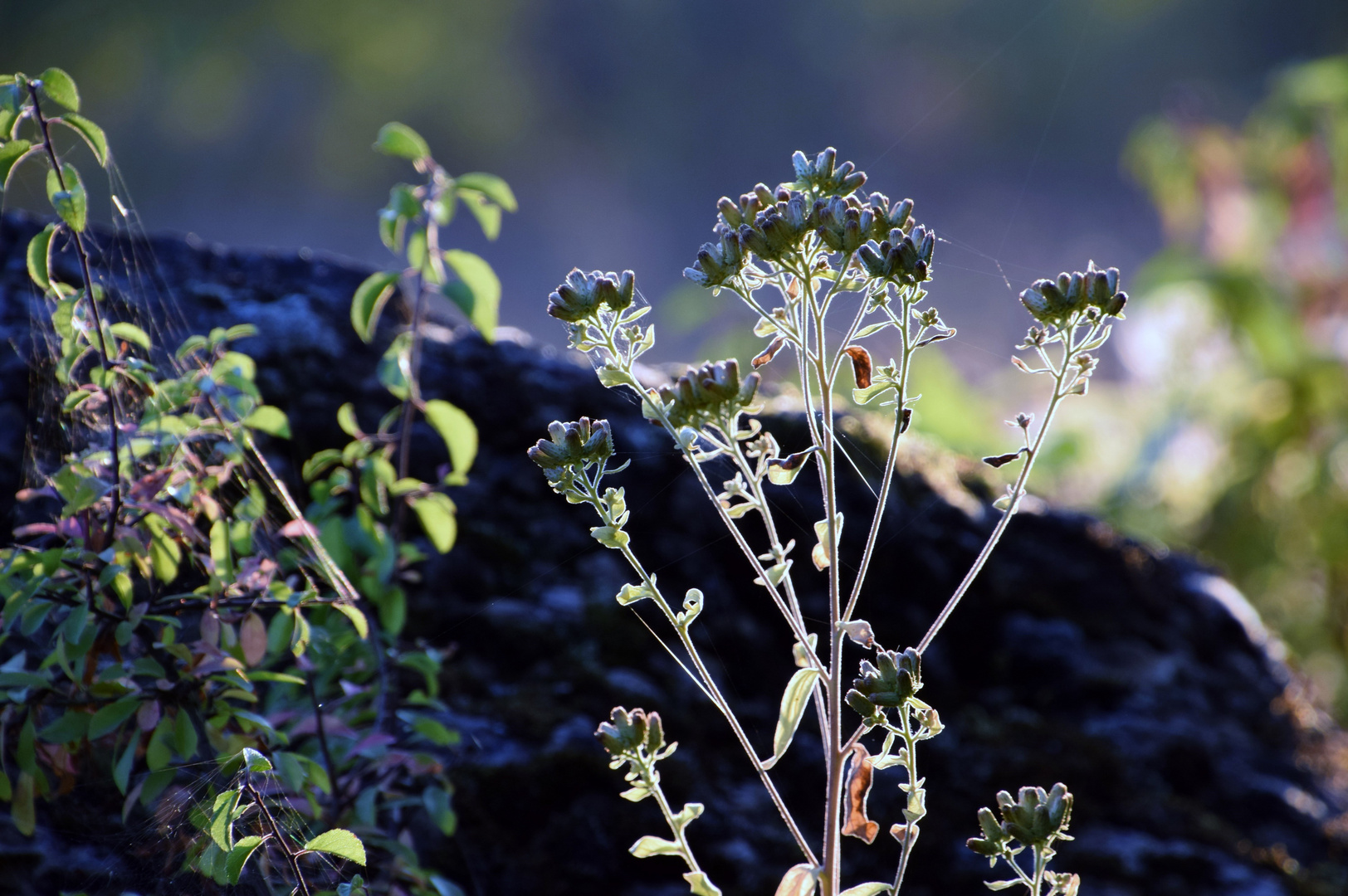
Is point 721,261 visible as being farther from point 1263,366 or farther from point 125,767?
point 1263,366

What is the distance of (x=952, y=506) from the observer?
125cm

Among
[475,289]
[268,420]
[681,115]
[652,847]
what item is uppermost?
[681,115]

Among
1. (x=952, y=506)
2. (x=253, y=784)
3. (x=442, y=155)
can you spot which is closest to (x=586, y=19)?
(x=442, y=155)

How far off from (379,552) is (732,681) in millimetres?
457

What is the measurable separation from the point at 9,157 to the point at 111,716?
1.28 feet

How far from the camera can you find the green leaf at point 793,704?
1.79ft

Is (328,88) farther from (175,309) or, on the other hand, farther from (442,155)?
(175,309)

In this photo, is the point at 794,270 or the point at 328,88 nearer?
the point at 794,270

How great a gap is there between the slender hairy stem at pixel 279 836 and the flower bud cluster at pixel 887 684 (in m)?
0.34

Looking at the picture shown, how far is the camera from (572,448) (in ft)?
1.81

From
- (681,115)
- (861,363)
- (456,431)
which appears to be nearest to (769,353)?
(861,363)

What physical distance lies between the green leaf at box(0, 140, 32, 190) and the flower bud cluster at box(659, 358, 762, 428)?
1.58ft

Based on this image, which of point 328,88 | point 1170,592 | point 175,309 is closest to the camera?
point 175,309

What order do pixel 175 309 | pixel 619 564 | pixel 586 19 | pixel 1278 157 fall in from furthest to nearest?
1. pixel 586 19
2. pixel 1278 157
3. pixel 619 564
4. pixel 175 309
